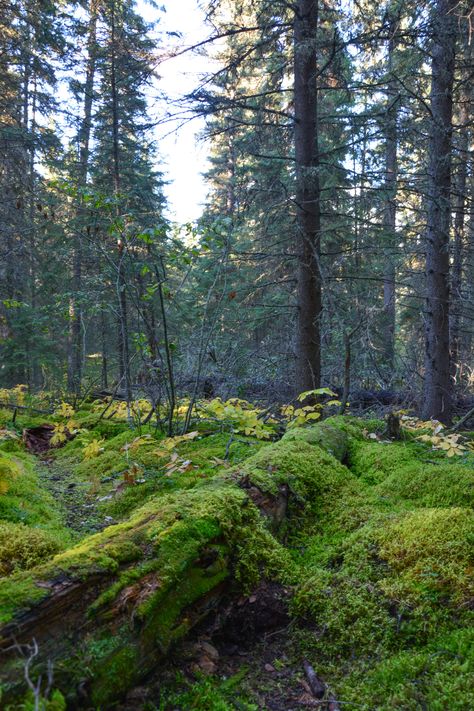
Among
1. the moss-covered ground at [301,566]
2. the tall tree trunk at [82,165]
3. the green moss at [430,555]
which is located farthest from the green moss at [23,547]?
the tall tree trunk at [82,165]

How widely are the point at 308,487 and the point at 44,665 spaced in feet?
7.76

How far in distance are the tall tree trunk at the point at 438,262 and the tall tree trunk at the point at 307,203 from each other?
7.16 feet

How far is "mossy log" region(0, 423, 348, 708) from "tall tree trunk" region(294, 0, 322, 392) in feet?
15.1

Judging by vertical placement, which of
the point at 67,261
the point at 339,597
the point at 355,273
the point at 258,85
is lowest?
the point at 339,597

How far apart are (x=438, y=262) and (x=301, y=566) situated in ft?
23.2

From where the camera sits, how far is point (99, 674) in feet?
5.25

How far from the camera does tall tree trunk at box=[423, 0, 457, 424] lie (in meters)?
7.73

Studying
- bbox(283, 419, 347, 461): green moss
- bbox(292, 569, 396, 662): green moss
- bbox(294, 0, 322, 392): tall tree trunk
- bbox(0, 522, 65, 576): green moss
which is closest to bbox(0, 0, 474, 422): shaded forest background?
bbox(294, 0, 322, 392): tall tree trunk

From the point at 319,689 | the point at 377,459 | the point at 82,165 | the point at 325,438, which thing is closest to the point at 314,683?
the point at 319,689

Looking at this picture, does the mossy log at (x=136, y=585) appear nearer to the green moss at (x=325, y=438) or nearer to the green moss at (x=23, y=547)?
the green moss at (x=23, y=547)

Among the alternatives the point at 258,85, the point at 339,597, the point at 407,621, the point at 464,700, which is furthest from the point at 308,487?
the point at 258,85

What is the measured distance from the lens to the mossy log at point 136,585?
1.58 metres

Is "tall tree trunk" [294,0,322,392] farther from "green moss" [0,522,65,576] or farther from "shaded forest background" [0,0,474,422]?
"green moss" [0,522,65,576]

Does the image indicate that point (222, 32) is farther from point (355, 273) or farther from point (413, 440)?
point (413, 440)
